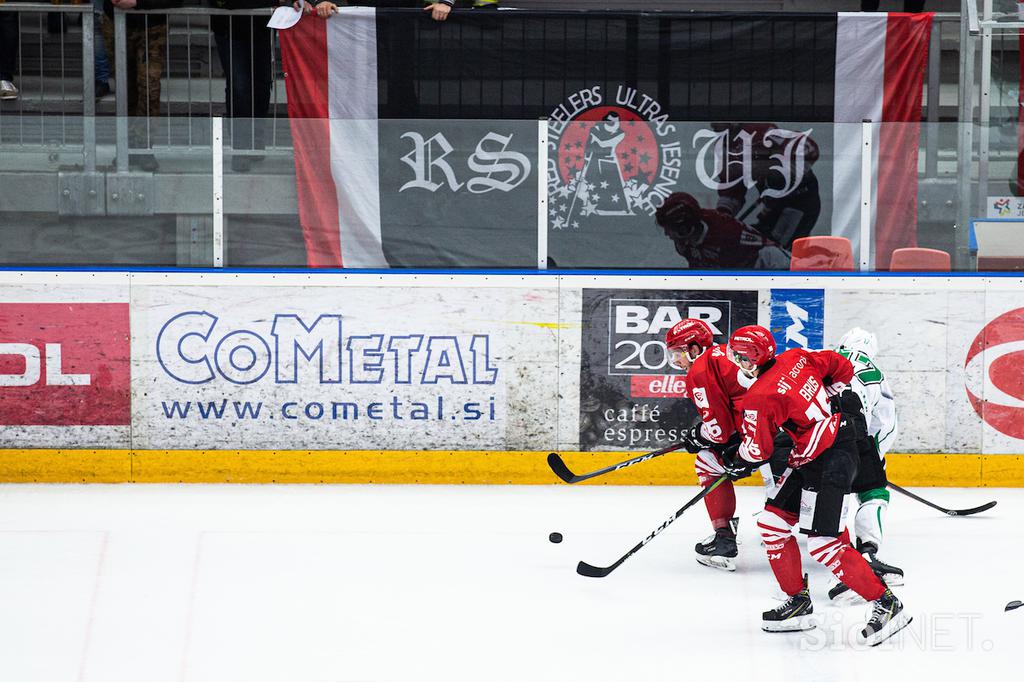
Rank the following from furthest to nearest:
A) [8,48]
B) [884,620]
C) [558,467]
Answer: [8,48] < [558,467] < [884,620]

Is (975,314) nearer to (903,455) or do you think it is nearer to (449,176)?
(903,455)

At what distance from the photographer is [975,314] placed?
6910 mm

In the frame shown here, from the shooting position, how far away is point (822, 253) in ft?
22.9

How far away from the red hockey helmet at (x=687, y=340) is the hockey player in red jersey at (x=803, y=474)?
27.2 inches

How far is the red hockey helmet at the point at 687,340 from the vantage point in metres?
5.55

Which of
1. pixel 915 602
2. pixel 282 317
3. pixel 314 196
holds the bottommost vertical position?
pixel 915 602

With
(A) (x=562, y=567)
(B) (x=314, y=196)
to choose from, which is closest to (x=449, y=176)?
(B) (x=314, y=196)

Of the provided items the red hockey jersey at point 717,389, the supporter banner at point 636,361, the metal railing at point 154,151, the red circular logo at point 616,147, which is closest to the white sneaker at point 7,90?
the metal railing at point 154,151

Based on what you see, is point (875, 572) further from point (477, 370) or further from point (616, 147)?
point (616, 147)

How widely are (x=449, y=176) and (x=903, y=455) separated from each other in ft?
8.90

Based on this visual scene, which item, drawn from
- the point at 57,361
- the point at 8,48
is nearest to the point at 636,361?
the point at 57,361

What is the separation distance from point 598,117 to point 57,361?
3.23m

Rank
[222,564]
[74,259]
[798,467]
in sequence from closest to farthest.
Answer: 1. [798,467]
2. [222,564]
3. [74,259]

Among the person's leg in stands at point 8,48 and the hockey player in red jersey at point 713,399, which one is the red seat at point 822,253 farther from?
the person's leg in stands at point 8,48
